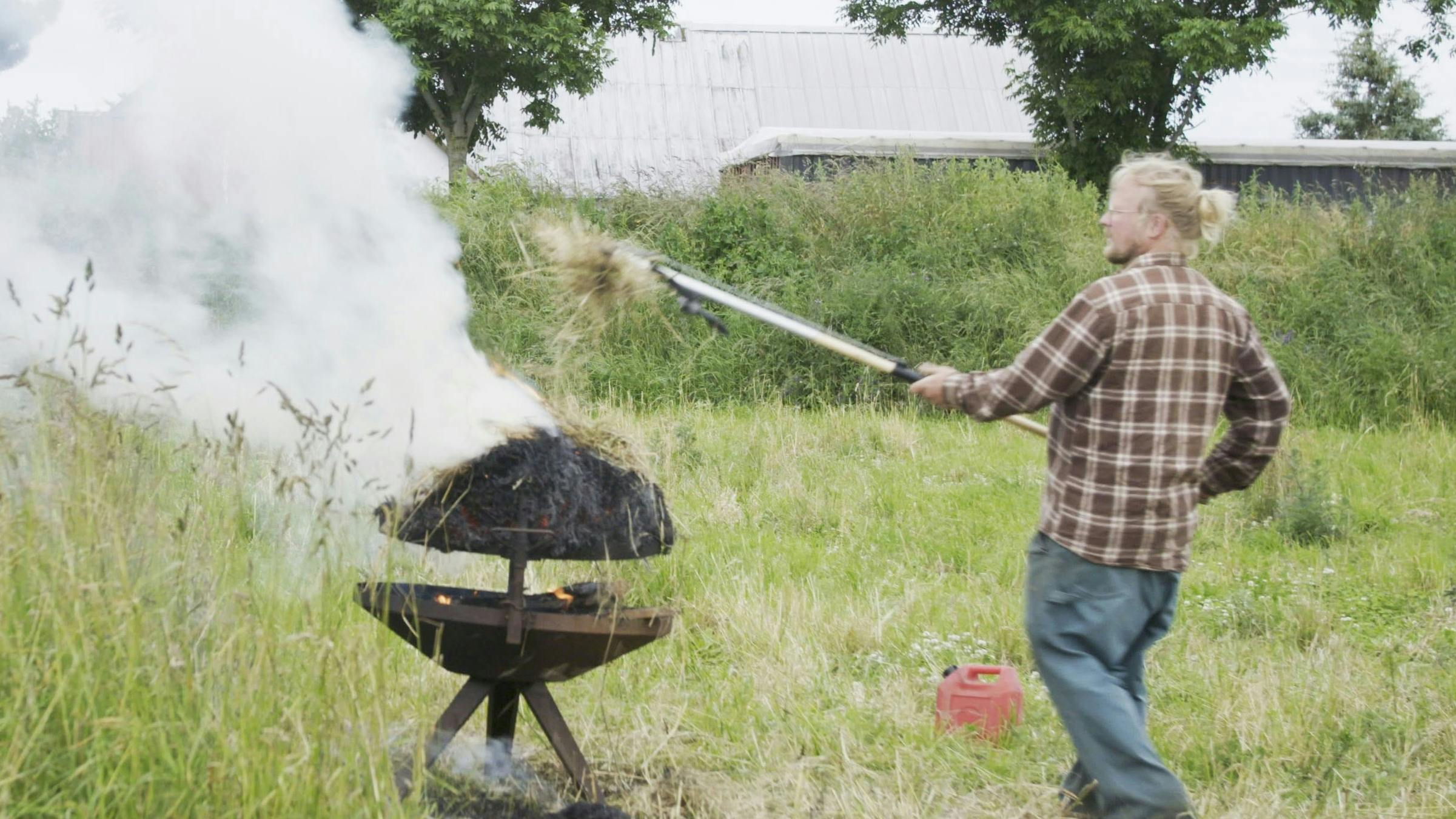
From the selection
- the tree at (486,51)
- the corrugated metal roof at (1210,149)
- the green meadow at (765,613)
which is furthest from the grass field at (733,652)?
the corrugated metal roof at (1210,149)

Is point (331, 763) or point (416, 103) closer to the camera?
point (331, 763)

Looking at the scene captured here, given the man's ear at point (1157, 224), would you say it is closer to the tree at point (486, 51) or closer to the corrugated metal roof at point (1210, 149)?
the tree at point (486, 51)

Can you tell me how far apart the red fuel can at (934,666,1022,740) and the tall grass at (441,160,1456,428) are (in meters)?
6.77

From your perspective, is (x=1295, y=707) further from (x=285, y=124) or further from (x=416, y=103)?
(x=416, y=103)

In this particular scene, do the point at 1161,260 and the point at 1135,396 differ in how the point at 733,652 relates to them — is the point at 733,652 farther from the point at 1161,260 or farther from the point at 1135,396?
the point at 1161,260

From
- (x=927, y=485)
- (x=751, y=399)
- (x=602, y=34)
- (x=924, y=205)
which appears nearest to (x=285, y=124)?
(x=927, y=485)

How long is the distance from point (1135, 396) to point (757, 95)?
30230 millimetres

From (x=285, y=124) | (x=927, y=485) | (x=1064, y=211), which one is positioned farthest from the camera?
(x=1064, y=211)

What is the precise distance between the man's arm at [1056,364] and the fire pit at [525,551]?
3.32 ft

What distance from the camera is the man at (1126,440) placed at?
339 centimetres

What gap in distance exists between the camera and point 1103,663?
351cm

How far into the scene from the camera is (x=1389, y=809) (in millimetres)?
3902

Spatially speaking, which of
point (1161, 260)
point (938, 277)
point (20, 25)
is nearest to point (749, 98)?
point (938, 277)

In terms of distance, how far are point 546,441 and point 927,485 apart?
5.51m
